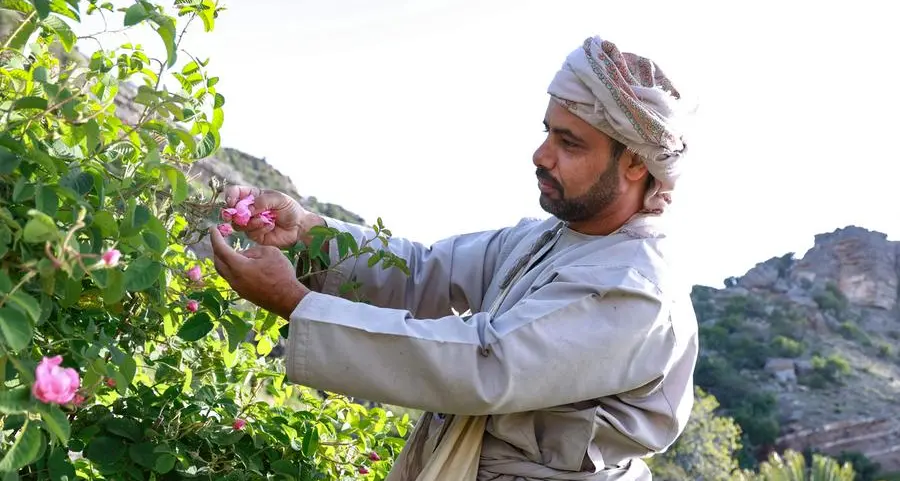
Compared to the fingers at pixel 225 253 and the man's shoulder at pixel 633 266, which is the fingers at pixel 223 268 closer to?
the fingers at pixel 225 253

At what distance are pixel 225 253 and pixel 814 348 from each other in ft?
132

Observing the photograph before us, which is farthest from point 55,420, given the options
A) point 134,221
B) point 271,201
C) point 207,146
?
point 271,201

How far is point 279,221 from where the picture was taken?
Result: 91.7 inches

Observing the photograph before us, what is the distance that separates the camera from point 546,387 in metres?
1.90

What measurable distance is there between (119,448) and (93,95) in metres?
0.69

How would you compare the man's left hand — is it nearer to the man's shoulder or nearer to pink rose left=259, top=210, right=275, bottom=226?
pink rose left=259, top=210, right=275, bottom=226

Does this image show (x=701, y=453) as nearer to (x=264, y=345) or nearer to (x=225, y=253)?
(x=264, y=345)

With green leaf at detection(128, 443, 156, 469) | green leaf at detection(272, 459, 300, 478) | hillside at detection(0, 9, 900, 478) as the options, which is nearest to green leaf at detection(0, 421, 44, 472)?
green leaf at detection(128, 443, 156, 469)

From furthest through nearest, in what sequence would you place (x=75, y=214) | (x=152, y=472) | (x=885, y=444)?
1. (x=885, y=444)
2. (x=152, y=472)
3. (x=75, y=214)

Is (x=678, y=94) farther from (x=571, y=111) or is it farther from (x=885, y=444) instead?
(x=885, y=444)

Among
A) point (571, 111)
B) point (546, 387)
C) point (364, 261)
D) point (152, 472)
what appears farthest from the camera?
point (364, 261)

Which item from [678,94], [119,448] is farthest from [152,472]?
[678,94]

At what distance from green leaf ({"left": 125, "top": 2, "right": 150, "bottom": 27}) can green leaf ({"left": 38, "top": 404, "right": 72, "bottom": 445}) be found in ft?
2.04

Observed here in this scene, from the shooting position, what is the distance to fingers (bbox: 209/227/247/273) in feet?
6.25
